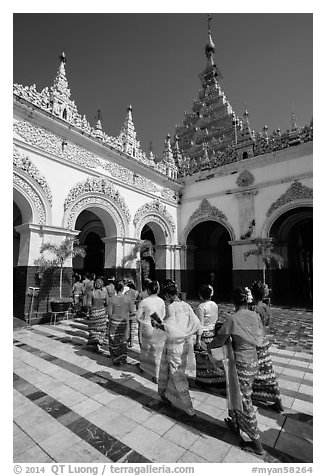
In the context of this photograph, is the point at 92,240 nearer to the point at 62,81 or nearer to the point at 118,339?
the point at 62,81

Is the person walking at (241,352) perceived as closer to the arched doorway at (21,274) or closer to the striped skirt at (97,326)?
the striped skirt at (97,326)

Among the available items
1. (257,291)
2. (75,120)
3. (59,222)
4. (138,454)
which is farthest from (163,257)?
(138,454)

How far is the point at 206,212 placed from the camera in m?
12.3

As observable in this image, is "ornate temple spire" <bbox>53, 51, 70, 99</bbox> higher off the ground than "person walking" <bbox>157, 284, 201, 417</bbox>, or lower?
higher

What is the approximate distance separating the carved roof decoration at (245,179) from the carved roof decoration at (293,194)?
60.1 inches

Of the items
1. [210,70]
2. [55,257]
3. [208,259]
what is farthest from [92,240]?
[210,70]

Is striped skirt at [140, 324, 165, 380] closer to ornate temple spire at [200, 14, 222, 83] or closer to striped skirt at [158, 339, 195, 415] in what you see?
striped skirt at [158, 339, 195, 415]

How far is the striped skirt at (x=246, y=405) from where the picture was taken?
2.10 m

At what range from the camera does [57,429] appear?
2410mm

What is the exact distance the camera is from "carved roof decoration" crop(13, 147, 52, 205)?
6.78 meters

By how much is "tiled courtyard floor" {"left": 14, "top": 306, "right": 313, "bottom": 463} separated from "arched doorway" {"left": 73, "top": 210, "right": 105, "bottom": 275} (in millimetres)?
8331

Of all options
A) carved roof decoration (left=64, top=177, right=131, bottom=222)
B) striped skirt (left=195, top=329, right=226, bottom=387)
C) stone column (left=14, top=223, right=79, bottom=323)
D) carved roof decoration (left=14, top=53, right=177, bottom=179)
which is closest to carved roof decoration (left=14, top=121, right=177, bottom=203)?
carved roof decoration (left=64, top=177, right=131, bottom=222)
